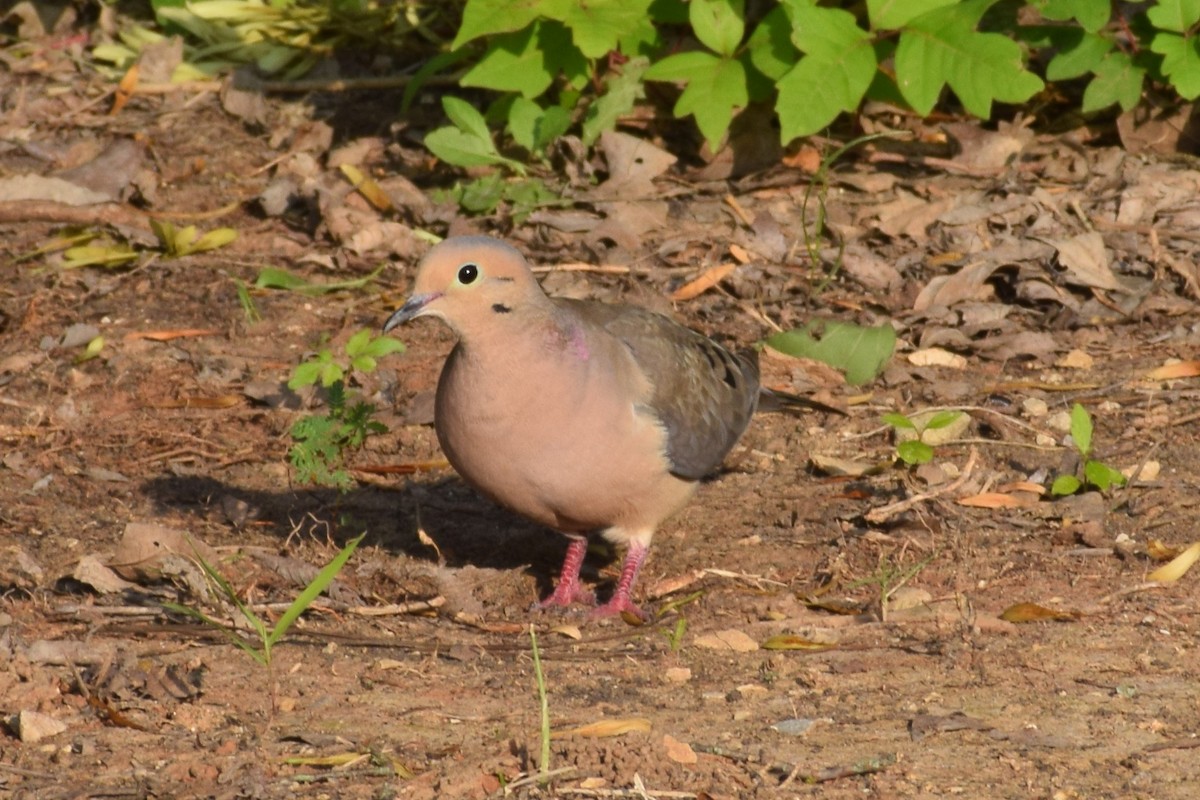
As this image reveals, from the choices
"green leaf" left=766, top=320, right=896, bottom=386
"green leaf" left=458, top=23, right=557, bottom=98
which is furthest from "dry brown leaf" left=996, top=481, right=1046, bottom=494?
"green leaf" left=458, top=23, right=557, bottom=98

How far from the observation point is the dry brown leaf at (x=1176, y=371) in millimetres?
5793

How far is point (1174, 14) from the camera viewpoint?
6.27m

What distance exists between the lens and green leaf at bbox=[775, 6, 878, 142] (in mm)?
6238

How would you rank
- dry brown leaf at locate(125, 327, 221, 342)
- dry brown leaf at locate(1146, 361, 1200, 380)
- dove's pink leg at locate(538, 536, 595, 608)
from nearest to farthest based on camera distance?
1. dove's pink leg at locate(538, 536, 595, 608)
2. dry brown leaf at locate(1146, 361, 1200, 380)
3. dry brown leaf at locate(125, 327, 221, 342)

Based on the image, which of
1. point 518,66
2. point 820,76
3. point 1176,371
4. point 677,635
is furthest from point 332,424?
point 1176,371

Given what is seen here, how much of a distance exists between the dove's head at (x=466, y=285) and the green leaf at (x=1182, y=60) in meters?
3.24

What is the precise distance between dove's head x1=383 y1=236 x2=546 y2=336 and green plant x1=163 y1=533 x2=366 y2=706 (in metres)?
0.66

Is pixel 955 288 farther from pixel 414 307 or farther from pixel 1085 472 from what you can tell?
pixel 414 307

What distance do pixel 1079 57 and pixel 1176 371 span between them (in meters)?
1.57

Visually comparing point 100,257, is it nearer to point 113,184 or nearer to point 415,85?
point 113,184

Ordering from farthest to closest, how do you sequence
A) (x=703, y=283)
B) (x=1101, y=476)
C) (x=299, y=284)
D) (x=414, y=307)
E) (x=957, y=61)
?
(x=299, y=284), (x=703, y=283), (x=957, y=61), (x=1101, y=476), (x=414, y=307)

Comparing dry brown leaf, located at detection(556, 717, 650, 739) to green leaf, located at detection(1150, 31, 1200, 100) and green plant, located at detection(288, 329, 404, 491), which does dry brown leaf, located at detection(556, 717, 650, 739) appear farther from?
green leaf, located at detection(1150, 31, 1200, 100)

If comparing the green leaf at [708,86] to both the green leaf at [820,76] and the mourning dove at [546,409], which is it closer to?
the green leaf at [820,76]

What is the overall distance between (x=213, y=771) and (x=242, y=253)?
163 inches
